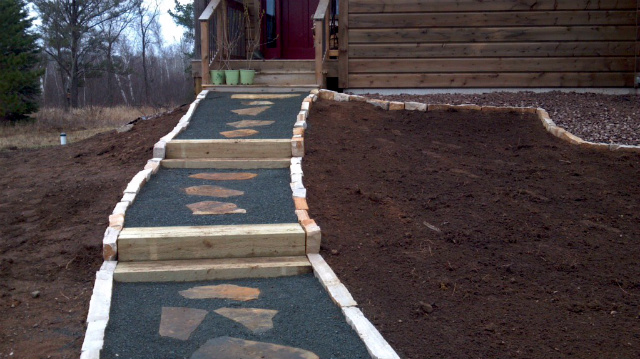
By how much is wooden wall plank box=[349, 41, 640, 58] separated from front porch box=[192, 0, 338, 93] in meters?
0.75

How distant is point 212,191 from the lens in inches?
225

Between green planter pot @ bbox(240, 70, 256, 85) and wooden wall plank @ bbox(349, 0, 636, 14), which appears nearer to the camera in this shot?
green planter pot @ bbox(240, 70, 256, 85)

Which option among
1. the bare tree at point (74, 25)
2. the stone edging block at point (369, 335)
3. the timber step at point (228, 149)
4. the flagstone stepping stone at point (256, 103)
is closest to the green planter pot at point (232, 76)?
the flagstone stepping stone at point (256, 103)

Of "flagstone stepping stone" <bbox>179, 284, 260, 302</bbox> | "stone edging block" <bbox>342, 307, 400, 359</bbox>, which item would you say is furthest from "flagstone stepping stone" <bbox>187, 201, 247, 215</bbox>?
"stone edging block" <bbox>342, 307, 400, 359</bbox>

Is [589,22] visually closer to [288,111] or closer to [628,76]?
[628,76]

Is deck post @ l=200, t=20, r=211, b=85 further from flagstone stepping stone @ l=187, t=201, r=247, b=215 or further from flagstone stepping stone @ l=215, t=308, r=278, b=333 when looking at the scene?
flagstone stepping stone @ l=215, t=308, r=278, b=333

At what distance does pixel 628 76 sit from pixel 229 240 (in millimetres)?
8524

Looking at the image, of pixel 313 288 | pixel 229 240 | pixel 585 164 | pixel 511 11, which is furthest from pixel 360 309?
pixel 511 11

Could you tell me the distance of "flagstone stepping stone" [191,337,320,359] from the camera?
10.8 feet

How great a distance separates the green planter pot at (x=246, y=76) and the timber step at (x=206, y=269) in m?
5.81

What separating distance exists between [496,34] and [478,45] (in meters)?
0.35

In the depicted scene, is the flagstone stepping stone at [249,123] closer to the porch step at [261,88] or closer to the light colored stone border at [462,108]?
the light colored stone border at [462,108]

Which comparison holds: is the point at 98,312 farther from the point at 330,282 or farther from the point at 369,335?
the point at 369,335

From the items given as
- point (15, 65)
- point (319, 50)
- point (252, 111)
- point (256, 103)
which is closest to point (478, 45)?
point (319, 50)
